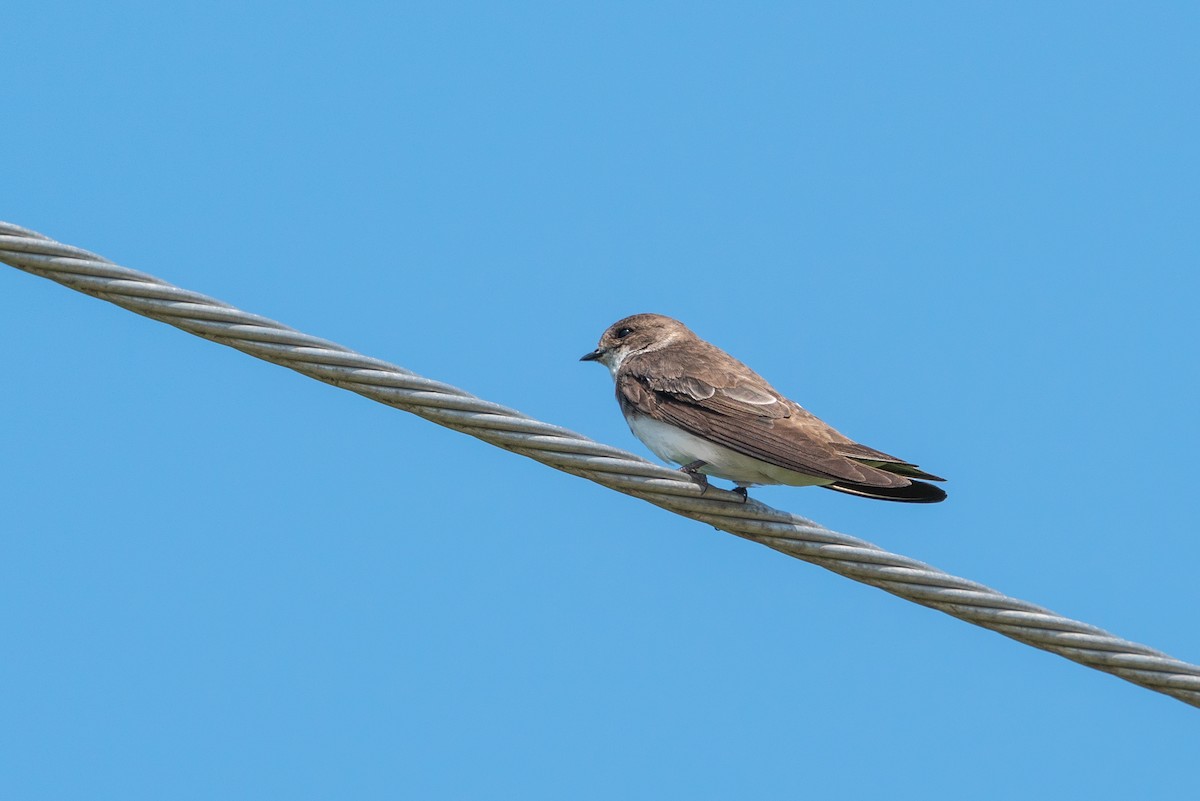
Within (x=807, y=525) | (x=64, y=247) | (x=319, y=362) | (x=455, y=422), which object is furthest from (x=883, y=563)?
(x=64, y=247)

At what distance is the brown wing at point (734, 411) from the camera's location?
6.91 m

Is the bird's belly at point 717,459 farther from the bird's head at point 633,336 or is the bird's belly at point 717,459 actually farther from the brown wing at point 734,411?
the bird's head at point 633,336

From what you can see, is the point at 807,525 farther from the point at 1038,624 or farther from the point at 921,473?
the point at 921,473

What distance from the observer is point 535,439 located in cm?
518

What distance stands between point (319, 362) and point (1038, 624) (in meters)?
2.91

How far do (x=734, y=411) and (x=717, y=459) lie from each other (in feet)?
1.07

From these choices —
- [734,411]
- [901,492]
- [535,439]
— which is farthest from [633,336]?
[535,439]

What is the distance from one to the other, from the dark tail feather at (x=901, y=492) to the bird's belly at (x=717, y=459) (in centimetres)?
13

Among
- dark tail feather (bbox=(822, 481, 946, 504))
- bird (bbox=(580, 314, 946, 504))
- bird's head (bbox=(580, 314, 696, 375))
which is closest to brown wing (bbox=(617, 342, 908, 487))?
bird (bbox=(580, 314, 946, 504))

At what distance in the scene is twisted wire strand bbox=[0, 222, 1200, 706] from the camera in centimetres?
489

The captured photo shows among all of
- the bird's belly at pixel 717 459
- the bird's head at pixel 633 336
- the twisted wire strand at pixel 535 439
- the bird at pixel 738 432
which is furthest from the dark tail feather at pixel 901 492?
the bird's head at pixel 633 336

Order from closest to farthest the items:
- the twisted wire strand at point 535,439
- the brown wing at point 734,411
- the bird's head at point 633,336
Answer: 1. the twisted wire strand at point 535,439
2. the brown wing at point 734,411
3. the bird's head at point 633,336

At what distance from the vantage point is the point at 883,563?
5.29 meters

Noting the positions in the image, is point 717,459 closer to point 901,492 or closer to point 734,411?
point 734,411
